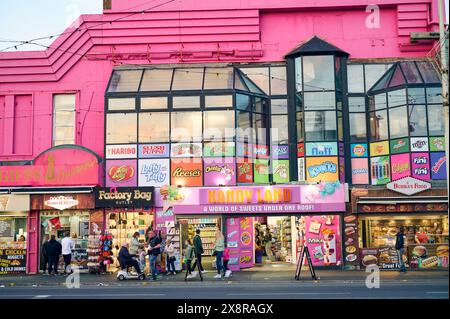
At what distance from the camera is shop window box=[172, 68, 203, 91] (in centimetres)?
2448

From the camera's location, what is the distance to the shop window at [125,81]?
24719mm

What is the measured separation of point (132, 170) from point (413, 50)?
1468 centimetres

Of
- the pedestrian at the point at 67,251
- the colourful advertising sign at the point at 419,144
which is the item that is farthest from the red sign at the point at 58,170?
A: the colourful advertising sign at the point at 419,144

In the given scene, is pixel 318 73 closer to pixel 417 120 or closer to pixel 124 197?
pixel 417 120

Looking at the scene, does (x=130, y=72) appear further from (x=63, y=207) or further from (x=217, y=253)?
(x=217, y=253)

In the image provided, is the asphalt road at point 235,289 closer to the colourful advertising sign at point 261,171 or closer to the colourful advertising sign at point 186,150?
the colourful advertising sign at point 186,150

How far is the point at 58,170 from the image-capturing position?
77.5 ft

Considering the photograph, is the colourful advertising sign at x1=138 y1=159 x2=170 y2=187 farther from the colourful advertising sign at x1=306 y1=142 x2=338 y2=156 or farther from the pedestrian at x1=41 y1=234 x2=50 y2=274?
the colourful advertising sign at x1=306 y1=142 x2=338 y2=156

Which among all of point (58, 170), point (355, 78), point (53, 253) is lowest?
point (53, 253)

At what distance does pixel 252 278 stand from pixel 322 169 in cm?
678

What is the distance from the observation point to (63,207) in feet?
77.3

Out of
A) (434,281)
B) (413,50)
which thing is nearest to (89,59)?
(413,50)

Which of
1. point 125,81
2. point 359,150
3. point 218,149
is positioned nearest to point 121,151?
point 125,81

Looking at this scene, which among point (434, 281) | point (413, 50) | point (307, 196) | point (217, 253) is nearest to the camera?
point (434, 281)
